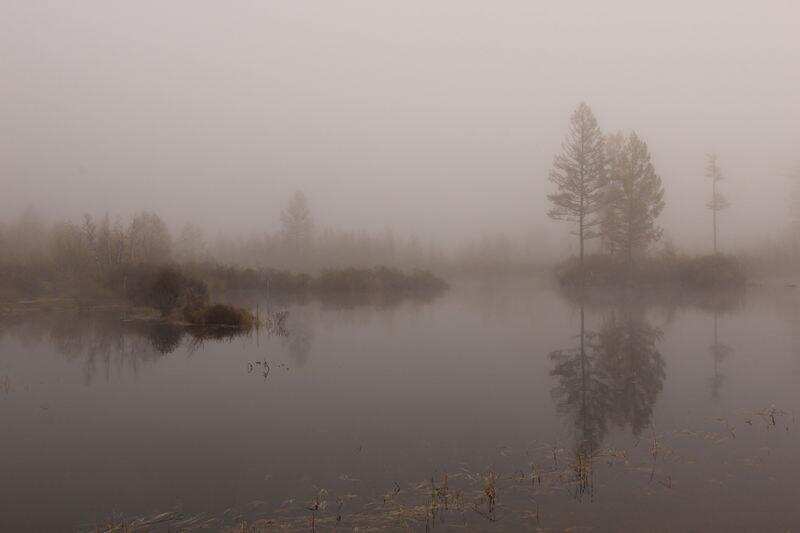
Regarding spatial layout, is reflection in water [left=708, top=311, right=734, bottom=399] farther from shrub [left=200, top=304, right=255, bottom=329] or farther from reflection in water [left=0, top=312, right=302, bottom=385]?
shrub [left=200, top=304, right=255, bottom=329]

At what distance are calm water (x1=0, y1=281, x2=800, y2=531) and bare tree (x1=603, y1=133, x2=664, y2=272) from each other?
26.9 m

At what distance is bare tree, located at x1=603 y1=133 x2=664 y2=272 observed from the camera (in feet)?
138

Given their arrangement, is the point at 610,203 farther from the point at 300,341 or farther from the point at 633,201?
the point at 300,341

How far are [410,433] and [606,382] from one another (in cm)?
471

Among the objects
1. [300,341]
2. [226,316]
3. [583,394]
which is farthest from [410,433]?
[226,316]

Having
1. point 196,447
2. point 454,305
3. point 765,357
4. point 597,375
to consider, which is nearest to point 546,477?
point 196,447

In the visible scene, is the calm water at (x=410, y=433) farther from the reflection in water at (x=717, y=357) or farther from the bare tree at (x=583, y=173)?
the bare tree at (x=583, y=173)

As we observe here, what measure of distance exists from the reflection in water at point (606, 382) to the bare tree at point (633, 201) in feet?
89.9

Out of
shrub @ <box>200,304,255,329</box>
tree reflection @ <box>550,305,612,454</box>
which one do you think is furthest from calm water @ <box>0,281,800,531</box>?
shrub @ <box>200,304,255,329</box>

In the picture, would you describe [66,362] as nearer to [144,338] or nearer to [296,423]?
[144,338]

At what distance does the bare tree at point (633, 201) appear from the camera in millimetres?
42031

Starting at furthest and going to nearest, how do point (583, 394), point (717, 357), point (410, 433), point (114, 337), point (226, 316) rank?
point (226, 316)
point (114, 337)
point (717, 357)
point (583, 394)
point (410, 433)

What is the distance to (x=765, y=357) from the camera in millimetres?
12750

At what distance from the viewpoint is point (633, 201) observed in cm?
4228
